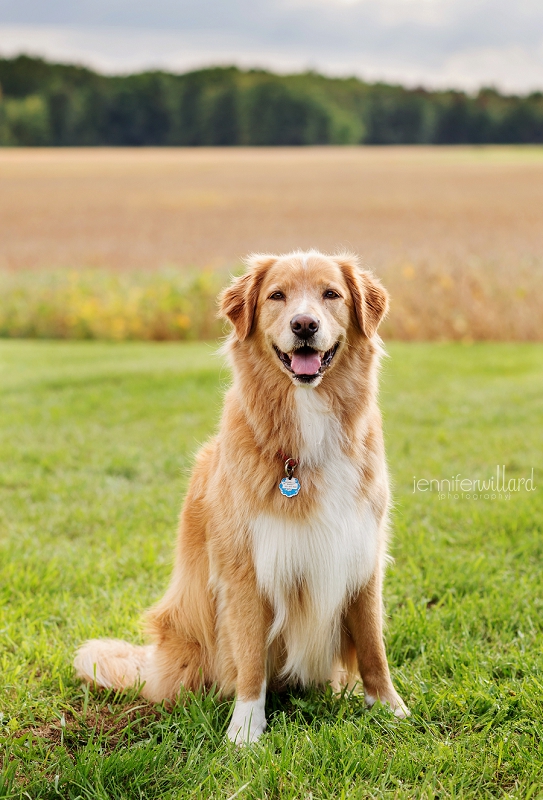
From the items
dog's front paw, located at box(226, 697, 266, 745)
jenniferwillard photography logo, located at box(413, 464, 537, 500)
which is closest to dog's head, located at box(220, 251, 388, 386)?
dog's front paw, located at box(226, 697, 266, 745)

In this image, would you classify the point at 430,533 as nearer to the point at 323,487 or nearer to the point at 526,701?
the point at 526,701

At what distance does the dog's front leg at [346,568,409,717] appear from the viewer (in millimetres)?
2826

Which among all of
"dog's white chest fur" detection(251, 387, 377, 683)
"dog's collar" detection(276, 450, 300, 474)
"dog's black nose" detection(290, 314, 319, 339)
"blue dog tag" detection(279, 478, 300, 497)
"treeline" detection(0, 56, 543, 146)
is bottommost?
"dog's white chest fur" detection(251, 387, 377, 683)

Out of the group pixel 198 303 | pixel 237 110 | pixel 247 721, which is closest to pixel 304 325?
pixel 247 721

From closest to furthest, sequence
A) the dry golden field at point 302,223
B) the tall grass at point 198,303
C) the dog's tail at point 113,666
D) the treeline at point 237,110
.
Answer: the dog's tail at point 113,666 → the tall grass at point 198,303 → the dry golden field at point 302,223 → the treeline at point 237,110

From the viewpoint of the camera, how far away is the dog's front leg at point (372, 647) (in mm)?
2826

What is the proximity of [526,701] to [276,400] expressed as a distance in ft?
5.01

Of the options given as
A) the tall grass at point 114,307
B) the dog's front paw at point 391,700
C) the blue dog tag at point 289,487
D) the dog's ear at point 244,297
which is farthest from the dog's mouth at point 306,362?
the tall grass at point 114,307

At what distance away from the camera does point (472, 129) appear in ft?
152

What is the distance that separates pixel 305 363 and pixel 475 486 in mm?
3136

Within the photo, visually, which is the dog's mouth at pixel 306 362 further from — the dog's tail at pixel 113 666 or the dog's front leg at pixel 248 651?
the dog's tail at pixel 113 666

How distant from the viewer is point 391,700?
9.29 feet

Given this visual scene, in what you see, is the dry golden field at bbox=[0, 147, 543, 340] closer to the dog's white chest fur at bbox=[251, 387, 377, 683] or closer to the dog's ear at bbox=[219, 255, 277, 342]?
the dog's ear at bbox=[219, 255, 277, 342]

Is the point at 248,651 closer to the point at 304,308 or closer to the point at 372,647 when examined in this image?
the point at 372,647
